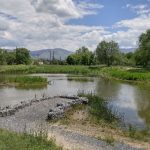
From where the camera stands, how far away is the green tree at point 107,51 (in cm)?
12769

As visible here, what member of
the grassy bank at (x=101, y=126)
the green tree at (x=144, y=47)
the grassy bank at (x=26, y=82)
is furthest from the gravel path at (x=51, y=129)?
the green tree at (x=144, y=47)

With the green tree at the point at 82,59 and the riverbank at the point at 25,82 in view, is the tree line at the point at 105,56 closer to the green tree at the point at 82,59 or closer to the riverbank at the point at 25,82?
the green tree at the point at 82,59

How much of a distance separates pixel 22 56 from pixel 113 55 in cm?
4497

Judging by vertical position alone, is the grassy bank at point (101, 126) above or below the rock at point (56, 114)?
below

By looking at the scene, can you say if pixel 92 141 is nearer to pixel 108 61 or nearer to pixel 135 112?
pixel 135 112

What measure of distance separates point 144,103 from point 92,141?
21017 millimetres

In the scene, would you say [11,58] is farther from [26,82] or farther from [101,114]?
[101,114]

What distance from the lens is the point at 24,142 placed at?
1539 centimetres

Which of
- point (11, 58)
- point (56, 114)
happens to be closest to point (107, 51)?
point (11, 58)

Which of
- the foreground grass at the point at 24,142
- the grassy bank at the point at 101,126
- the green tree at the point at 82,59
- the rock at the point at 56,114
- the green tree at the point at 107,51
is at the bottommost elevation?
the grassy bank at the point at 101,126

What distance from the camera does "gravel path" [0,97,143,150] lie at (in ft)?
57.3

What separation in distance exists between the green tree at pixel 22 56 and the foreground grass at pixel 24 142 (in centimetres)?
13927

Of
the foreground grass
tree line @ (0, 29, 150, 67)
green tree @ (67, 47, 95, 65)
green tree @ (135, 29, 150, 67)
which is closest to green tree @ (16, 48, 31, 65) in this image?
tree line @ (0, 29, 150, 67)

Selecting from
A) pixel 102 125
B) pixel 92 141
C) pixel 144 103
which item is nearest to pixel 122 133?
pixel 102 125
